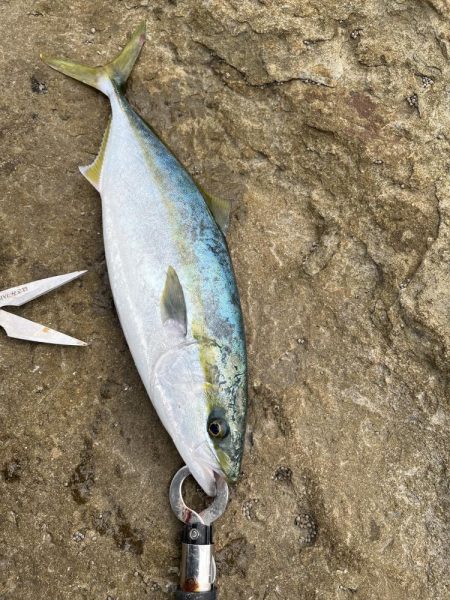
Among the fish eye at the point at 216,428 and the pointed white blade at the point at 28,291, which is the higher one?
the pointed white blade at the point at 28,291

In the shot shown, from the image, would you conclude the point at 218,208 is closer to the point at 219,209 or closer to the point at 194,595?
the point at 219,209

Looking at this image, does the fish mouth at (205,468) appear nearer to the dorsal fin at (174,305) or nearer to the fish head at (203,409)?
the fish head at (203,409)

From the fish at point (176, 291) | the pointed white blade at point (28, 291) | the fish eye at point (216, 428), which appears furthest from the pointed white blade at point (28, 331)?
the fish eye at point (216, 428)

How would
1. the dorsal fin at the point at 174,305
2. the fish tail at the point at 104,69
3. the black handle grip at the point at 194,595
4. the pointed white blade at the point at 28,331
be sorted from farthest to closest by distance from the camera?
the fish tail at the point at 104,69 → the pointed white blade at the point at 28,331 → the dorsal fin at the point at 174,305 → the black handle grip at the point at 194,595

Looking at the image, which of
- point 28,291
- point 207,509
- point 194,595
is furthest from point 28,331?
point 194,595

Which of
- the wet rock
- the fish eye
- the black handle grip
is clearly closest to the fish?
the fish eye

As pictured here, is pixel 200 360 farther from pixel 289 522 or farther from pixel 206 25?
pixel 206 25

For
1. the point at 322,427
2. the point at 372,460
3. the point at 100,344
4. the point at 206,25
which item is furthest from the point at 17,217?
the point at 372,460
